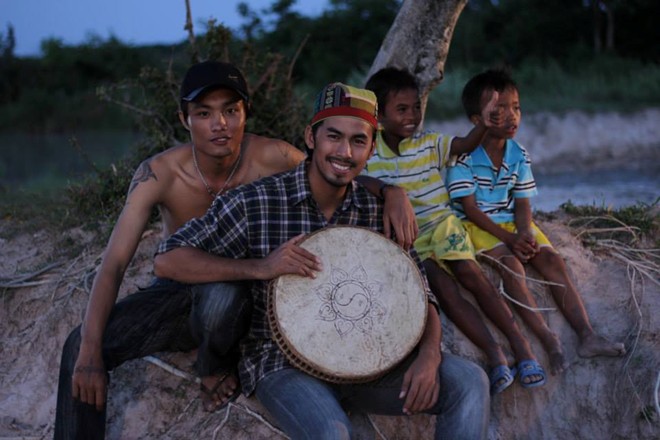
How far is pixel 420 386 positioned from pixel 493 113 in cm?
172

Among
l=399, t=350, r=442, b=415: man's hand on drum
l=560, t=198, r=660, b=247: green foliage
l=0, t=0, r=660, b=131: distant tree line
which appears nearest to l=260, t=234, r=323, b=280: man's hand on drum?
l=399, t=350, r=442, b=415: man's hand on drum

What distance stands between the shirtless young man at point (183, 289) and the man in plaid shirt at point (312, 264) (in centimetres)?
14

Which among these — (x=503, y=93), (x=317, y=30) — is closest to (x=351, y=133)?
(x=503, y=93)

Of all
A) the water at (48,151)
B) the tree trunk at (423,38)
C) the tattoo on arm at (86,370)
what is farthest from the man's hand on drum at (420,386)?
the water at (48,151)

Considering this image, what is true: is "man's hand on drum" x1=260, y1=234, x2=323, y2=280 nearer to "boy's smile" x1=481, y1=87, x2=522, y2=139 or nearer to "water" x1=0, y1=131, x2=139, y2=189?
"boy's smile" x1=481, y1=87, x2=522, y2=139

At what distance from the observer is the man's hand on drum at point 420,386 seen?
9.60 feet

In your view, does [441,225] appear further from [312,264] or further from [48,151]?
[48,151]

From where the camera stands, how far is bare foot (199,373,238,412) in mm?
3367

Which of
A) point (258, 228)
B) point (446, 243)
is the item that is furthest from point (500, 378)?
point (258, 228)

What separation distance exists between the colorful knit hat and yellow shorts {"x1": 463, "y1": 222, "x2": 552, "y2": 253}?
4.41 ft

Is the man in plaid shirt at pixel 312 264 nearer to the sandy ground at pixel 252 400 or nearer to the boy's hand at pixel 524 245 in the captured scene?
the sandy ground at pixel 252 400

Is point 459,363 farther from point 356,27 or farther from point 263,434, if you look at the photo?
point 356,27

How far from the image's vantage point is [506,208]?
435 cm

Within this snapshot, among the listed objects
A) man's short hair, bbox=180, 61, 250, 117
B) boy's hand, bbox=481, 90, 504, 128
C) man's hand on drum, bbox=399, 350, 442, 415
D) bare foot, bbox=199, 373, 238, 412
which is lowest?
bare foot, bbox=199, 373, 238, 412
